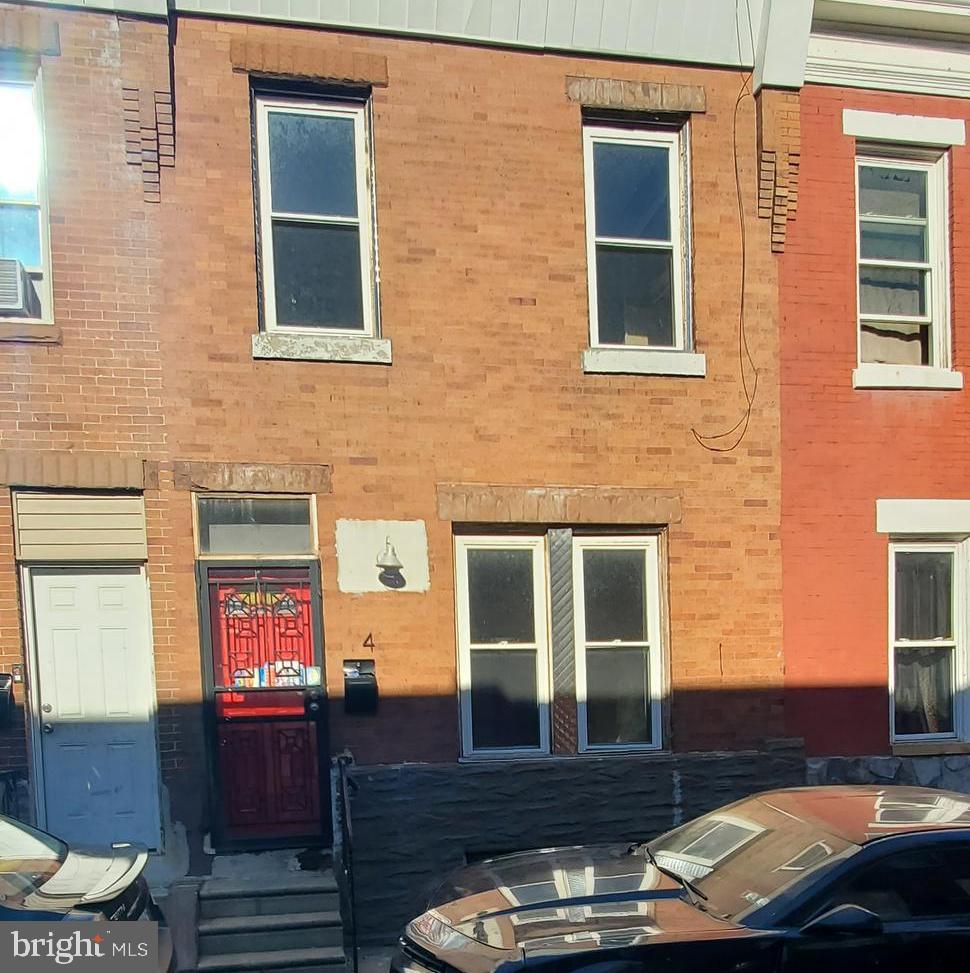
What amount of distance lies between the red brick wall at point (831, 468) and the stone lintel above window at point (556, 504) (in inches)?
45.9

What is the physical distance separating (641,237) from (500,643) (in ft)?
11.6

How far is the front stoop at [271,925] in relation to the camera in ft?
15.1

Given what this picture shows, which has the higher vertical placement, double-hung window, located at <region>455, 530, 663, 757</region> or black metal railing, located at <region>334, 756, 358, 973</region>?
double-hung window, located at <region>455, 530, 663, 757</region>

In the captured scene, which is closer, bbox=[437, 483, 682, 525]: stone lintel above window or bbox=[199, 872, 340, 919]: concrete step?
bbox=[199, 872, 340, 919]: concrete step

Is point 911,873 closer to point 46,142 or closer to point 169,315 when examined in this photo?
point 169,315

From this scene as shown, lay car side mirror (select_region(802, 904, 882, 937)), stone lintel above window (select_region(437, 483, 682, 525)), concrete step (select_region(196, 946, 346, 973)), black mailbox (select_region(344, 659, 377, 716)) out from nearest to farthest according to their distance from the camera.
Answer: car side mirror (select_region(802, 904, 882, 937)) → concrete step (select_region(196, 946, 346, 973)) → black mailbox (select_region(344, 659, 377, 716)) → stone lintel above window (select_region(437, 483, 682, 525))

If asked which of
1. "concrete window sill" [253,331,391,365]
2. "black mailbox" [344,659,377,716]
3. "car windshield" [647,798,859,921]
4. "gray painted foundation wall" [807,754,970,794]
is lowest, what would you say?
"gray painted foundation wall" [807,754,970,794]

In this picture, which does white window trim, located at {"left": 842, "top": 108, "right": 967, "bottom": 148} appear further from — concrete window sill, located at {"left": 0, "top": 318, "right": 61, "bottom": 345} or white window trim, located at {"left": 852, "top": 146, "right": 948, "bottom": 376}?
concrete window sill, located at {"left": 0, "top": 318, "right": 61, "bottom": 345}

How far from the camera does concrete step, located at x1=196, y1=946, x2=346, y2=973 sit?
15.0 ft

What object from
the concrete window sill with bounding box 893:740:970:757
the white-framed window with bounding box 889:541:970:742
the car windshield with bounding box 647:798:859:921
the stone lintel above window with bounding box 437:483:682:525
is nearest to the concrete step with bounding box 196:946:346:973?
the car windshield with bounding box 647:798:859:921

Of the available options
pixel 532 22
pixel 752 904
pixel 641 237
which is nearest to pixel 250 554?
pixel 752 904

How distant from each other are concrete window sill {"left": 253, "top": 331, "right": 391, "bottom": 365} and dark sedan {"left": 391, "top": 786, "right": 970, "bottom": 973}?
3577 mm

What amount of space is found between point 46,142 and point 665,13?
477cm

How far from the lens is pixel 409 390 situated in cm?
552
